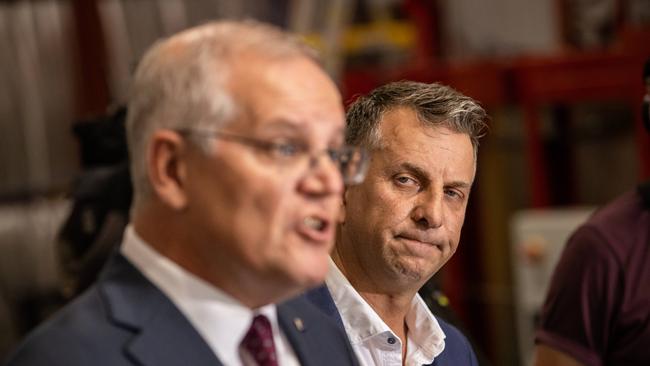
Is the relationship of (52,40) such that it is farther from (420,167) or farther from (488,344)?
(420,167)

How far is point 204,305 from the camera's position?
146cm

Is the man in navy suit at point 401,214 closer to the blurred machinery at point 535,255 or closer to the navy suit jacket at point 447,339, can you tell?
the navy suit jacket at point 447,339

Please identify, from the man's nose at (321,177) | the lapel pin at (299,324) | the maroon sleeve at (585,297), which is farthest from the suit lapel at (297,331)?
the maroon sleeve at (585,297)

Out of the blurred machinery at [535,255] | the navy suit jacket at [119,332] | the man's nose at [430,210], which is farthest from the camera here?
the blurred machinery at [535,255]

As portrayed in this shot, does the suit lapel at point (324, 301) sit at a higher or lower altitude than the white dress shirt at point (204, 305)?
lower

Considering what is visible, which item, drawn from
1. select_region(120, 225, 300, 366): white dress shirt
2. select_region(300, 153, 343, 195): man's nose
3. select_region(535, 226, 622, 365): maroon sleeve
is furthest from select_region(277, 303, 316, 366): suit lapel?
select_region(535, 226, 622, 365): maroon sleeve

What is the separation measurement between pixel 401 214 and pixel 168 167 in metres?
0.47

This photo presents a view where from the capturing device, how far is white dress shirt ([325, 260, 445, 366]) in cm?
180

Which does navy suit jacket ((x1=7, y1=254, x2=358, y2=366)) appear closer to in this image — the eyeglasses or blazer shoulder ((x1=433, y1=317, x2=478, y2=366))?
the eyeglasses

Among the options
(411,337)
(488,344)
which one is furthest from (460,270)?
(411,337)

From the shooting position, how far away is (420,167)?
1786 mm

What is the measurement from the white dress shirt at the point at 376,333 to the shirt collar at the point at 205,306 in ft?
1.17

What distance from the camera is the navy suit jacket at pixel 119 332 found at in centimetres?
139

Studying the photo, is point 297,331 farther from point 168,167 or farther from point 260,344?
point 168,167
